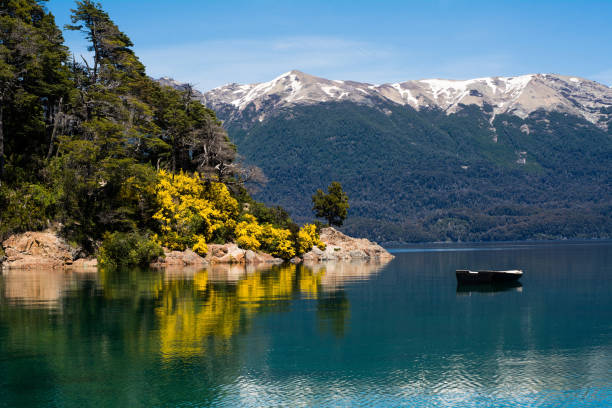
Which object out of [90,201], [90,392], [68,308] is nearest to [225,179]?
[90,201]

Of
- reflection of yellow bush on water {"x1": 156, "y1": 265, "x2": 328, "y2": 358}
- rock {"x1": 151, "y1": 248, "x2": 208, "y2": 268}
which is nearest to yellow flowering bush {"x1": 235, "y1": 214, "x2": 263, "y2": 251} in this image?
rock {"x1": 151, "y1": 248, "x2": 208, "y2": 268}

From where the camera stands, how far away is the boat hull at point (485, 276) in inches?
2199

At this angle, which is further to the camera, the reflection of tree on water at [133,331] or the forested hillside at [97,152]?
the forested hillside at [97,152]

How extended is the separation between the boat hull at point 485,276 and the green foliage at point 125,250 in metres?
38.6

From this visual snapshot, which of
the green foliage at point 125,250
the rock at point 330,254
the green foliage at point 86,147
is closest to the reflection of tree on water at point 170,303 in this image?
the green foliage at point 125,250

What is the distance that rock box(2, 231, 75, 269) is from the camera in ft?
221

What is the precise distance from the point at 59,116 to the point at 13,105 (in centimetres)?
586

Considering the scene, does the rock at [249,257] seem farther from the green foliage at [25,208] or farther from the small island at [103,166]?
the green foliage at [25,208]

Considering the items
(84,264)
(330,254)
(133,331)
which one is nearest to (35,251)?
(84,264)

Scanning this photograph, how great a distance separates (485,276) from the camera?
5597 cm

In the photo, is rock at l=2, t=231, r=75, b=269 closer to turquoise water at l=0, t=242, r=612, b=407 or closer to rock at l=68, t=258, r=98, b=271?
rock at l=68, t=258, r=98, b=271

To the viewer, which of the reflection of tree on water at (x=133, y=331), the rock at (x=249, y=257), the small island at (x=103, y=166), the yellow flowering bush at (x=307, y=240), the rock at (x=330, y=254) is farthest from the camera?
the rock at (x=330, y=254)

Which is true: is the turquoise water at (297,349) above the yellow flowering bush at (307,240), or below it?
below

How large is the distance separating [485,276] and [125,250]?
42.0 m
